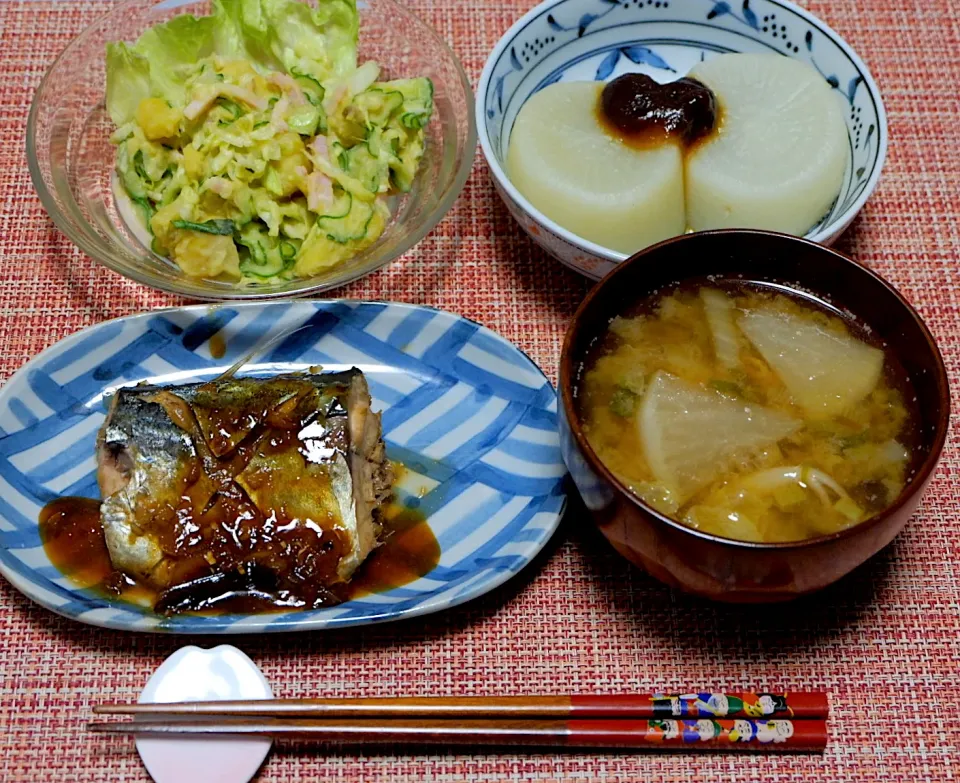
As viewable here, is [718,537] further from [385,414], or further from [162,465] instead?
[162,465]

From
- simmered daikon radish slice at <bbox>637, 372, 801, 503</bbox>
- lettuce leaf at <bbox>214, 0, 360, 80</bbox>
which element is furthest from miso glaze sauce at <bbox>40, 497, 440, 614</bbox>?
lettuce leaf at <bbox>214, 0, 360, 80</bbox>

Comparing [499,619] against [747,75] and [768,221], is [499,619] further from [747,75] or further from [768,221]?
[747,75]

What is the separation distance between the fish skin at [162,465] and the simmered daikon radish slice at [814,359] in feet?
3.05

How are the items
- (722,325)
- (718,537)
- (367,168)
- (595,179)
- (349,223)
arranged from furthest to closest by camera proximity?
(367,168) → (349,223) → (595,179) → (722,325) → (718,537)

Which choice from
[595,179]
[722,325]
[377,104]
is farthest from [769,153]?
[377,104]

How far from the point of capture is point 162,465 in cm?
226

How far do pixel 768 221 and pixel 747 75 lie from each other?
17.7 inches

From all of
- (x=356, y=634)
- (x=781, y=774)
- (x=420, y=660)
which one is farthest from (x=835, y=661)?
(x=356, y=634)

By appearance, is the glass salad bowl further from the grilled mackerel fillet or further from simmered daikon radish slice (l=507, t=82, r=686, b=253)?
the grilled mackerel fillet

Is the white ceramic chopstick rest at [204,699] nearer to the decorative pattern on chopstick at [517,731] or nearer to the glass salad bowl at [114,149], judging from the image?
the decorative pattern on chopstick at [517,731]

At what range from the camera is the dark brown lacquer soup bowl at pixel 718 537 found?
1.84 m

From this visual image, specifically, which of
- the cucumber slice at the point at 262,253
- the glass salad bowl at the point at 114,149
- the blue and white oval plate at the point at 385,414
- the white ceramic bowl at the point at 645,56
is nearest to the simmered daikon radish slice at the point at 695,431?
the blue and white oval plate at the point at 385,414

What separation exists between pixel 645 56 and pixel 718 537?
1.70 m

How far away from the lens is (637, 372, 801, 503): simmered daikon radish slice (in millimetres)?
2014
